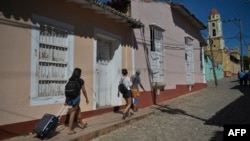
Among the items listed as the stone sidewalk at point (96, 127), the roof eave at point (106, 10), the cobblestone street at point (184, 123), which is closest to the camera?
the stone sidewalk at point (96, 127)

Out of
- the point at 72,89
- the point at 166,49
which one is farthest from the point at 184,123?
the point at 166,49

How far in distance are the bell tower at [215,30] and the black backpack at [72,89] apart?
47448 mm

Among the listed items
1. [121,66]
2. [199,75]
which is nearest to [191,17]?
[199,75]

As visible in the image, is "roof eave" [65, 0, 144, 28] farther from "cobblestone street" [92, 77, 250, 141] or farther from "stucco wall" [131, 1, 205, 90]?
"cobblestone street" [92, 77, 250, 141]

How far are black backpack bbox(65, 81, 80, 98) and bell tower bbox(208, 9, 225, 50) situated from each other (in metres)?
47.4

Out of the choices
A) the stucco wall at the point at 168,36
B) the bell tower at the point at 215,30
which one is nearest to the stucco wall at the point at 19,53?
the stucco wall at the point at 168,36

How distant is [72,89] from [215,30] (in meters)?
53.2

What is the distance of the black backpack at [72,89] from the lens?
691 centimetres

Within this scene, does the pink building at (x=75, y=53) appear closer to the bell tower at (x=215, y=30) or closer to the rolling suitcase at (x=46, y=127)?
the rolling suitcase at (x=46, y=127)

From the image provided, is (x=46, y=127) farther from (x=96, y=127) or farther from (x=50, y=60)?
(x=50, y=60)

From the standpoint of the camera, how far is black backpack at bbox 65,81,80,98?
691 centimetres

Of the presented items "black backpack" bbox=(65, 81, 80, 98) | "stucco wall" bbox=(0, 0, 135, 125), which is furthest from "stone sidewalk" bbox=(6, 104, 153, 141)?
"black backpack" bbox=(65, 81, 80, 98)

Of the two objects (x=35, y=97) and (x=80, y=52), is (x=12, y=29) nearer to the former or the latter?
(x=35, y=97)

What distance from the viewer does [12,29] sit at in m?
6.54
